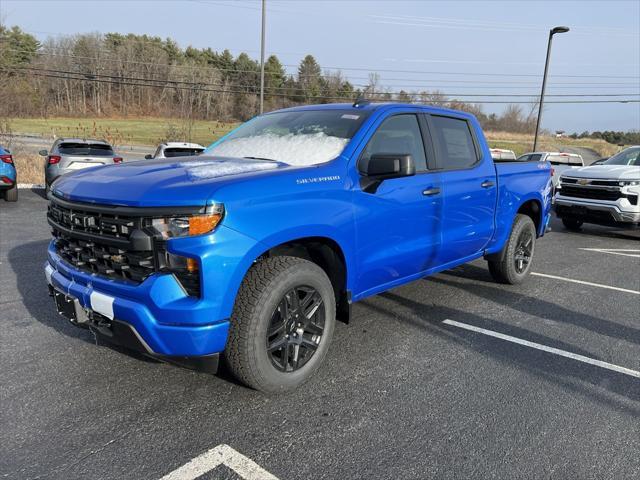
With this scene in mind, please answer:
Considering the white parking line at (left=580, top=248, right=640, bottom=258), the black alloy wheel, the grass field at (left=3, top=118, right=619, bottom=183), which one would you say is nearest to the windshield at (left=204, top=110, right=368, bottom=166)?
the black alloy wheel

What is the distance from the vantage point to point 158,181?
2.77 m

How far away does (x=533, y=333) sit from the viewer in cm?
425

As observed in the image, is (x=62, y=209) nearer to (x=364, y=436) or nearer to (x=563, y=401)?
(x=364, y=436)

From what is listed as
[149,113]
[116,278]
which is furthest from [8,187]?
[149,113]

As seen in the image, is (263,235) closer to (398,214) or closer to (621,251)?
(398,214)

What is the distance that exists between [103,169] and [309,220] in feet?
4.88

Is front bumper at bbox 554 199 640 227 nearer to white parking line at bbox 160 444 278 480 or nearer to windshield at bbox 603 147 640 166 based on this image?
windshield at bbox 603 147 640 166

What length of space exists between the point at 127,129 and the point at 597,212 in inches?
2317

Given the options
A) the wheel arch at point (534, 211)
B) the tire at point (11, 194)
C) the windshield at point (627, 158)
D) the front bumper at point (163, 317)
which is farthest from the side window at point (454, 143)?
the tire at point (11, 194)

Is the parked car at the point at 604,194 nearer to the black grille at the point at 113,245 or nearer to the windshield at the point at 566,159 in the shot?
the windshield at the point at 566,159

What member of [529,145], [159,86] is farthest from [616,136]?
[159,86]

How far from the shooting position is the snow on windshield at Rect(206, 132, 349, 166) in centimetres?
354

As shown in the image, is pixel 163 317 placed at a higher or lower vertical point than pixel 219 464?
higher

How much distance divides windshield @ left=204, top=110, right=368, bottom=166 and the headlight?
1108 millimetres
